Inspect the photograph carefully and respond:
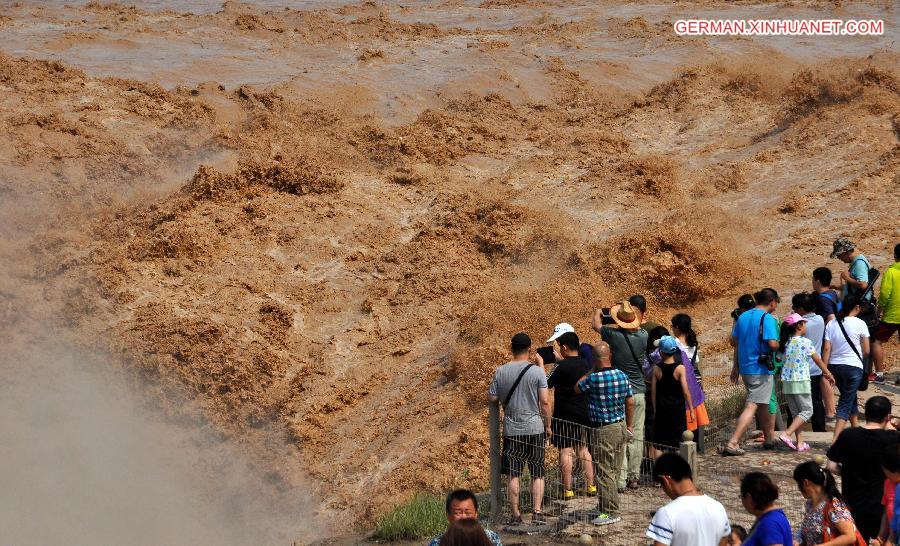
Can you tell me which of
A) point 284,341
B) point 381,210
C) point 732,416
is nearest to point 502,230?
point 381,210

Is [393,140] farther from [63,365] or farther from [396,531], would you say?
[396,531]

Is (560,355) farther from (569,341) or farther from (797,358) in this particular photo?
(797,358)

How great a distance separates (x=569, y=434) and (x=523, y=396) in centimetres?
51

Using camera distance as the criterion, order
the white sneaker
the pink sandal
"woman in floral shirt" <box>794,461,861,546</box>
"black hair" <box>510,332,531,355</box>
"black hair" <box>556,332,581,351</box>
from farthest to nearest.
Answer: the pink sandal → "black hair" <box>556,332,581,351</box> → the white sneaker → "black hair" <box>510,332,531,355</box> → "woman in floral shirt" <box>794,461,861,546</box>

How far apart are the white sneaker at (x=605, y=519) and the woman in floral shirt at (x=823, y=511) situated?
219cm

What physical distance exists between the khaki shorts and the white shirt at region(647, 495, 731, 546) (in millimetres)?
3534

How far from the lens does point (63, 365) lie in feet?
45.3

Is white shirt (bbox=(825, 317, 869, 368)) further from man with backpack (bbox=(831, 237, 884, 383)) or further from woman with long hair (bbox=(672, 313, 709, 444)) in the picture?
man with backpack (bbox=(831, 237, 884, 383))

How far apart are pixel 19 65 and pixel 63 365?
7776mm

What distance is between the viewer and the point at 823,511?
17.4ft

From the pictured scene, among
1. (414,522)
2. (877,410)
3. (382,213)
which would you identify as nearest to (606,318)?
(414,522)

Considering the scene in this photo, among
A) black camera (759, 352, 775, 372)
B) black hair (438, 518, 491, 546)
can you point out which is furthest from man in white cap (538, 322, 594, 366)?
black hair (438, 518, 491, 546)

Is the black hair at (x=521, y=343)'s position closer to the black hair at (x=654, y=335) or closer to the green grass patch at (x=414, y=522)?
the black hair at (x=654, y=335)

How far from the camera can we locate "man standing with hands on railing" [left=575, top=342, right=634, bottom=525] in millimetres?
7402
